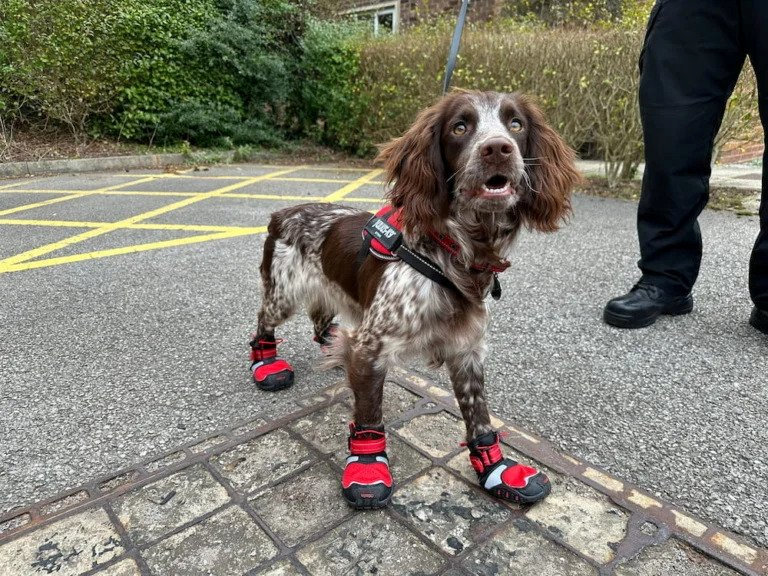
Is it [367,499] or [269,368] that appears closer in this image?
[367,499]

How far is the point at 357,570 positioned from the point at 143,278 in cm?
313

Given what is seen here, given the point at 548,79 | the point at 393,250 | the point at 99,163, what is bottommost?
the point at 99,163

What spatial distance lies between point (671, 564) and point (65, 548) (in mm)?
1811

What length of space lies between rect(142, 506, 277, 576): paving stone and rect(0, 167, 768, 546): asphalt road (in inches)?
21.0

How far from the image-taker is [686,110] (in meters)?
3.01

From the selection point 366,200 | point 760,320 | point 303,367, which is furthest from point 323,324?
point 366,200

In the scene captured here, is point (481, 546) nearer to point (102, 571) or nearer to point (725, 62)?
point (102, 571)

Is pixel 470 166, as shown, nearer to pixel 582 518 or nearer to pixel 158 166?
pixel 582 518

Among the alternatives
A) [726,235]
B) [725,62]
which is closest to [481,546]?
[725,62]

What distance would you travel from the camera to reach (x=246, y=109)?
11000mm

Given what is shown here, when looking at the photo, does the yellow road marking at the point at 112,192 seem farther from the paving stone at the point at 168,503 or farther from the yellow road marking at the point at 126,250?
the paving stone at the point at 168,503

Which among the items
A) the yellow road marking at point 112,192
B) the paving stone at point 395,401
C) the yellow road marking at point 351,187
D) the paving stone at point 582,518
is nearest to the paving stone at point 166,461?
the paving stone at point 395,401

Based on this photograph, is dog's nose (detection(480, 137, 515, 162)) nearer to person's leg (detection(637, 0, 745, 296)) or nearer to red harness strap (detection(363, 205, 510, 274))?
red harness strap (detection(363, 205, 510, 274))

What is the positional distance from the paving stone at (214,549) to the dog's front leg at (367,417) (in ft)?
1.09
